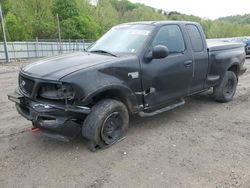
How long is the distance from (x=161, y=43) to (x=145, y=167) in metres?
2.35

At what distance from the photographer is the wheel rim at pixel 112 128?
4.70 meters

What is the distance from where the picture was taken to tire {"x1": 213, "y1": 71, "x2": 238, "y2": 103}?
23.6ft

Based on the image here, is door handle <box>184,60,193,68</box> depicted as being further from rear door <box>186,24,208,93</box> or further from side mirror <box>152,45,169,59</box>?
side mirror <box>152,45,169,59</box>

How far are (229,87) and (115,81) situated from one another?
392cm

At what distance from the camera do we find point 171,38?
19.1 feet

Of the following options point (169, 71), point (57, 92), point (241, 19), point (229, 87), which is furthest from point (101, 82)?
point (241, 19)

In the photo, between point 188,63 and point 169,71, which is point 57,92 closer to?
point 169,71

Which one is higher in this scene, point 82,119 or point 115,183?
point 82,119

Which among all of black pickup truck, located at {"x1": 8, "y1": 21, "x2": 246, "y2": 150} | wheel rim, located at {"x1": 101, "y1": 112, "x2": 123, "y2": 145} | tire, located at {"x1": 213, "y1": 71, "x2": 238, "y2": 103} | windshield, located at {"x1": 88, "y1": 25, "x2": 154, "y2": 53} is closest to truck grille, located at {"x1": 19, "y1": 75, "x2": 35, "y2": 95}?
black pickup truck, located at {"x1": 8, "y1": 21, "x2": 246, "y2": 150}

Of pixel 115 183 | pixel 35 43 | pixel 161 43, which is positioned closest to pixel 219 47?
pixel 161 43

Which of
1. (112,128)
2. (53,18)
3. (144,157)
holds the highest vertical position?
(53,18)

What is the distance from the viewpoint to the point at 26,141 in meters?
5.05

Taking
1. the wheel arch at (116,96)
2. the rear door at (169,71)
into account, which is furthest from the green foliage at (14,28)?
the wheel arch at (116,96)

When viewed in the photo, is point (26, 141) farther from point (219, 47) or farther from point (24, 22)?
point (24, 22)
